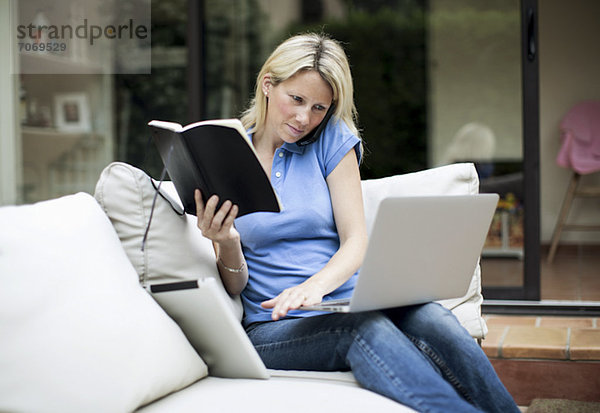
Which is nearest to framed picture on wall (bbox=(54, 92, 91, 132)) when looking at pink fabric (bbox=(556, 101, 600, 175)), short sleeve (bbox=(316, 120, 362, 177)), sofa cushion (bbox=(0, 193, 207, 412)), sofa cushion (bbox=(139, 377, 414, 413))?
short sleeve (bbox=(316, 120, 362, 177))

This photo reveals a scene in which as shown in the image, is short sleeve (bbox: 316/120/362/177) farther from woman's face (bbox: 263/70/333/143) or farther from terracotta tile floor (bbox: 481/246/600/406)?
terracotta tile floor (bbox: 481/246/600/406)

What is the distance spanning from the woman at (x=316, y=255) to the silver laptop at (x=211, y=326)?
103mm

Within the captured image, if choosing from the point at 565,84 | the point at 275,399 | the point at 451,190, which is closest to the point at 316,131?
the point at 451,190

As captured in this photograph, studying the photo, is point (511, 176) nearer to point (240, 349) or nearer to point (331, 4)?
point (331, 4)

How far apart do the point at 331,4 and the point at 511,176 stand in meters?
2.21

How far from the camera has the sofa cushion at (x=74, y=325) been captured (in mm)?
1117

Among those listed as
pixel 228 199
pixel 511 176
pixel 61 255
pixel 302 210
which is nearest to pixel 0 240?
pixel 61 255

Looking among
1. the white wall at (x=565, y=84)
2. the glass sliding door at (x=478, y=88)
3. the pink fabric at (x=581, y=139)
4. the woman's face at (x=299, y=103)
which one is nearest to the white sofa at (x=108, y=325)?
the woman's face at (x=299, y=103)

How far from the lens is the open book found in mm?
1367

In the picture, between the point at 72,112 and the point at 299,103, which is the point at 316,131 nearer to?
the point at 299,103

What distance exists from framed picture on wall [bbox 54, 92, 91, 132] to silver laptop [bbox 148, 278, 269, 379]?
296 cm

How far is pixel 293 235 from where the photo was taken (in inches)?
67.4

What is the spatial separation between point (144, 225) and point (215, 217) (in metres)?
0.17

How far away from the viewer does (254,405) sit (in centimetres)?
126
